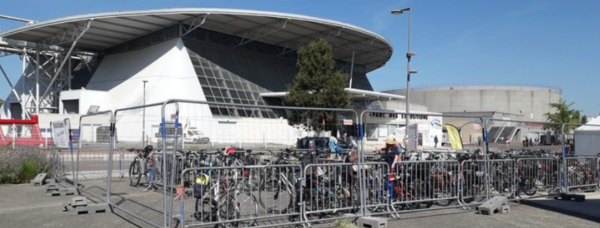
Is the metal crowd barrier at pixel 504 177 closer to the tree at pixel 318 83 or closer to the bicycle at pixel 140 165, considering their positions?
the bicycle at pixel 140 165

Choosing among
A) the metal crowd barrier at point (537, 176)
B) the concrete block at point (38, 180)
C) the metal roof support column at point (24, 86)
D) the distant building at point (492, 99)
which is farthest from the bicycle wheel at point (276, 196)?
the distant building at point (492, 99)

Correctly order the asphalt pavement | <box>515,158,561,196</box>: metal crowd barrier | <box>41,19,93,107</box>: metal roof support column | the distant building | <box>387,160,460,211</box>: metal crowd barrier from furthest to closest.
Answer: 1. the distant building
2. <box>41,19,93,107</box>: metal roof support column
3. <box>515,158,561,196</box>: metal crowd barrier
4. <box>387,160,460,211</box>: metal crowd barrier
5. the asphalt pavement

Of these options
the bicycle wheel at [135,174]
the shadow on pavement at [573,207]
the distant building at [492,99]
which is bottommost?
the shadow on pavement at [573,207]

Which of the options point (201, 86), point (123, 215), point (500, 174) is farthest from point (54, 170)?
point (201, 86)

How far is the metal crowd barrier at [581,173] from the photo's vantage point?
39.8 feet

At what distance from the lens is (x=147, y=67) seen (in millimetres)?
49625

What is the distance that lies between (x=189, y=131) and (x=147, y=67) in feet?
134

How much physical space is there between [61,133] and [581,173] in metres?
13.1

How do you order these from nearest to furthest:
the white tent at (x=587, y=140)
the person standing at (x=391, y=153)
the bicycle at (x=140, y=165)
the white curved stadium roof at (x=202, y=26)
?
the person standing at (x=391, y=153) < the bicycle at (x=140, y=165) < the white tent at (x=587, y=140) < the white curved stadium roof at (x=202, y=26)

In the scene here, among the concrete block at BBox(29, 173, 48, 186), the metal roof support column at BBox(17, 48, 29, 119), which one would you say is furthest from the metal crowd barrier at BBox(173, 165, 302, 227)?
the metal roof support column at BBox(17, 48, 29, 119)

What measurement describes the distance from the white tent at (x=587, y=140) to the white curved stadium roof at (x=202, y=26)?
30185 millimetres

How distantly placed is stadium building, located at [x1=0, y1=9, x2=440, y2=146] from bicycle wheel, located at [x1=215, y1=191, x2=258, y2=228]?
36.8m

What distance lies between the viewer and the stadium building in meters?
45.1

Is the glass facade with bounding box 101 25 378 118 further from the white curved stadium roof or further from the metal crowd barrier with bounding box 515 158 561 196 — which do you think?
the metal crowd barrier with bounding box 515 158 561 196
